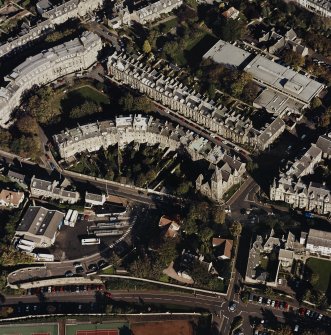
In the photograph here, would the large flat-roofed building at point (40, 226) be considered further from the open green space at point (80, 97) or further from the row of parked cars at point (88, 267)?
the open green space at point (80, 97)

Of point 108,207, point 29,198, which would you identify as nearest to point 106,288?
point 108,207

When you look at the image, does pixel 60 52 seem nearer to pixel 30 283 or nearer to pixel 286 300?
pixel 30 283

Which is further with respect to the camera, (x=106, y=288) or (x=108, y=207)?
(x=108, y=207)

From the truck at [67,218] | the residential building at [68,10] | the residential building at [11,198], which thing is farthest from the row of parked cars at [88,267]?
the residential building at [68,10]

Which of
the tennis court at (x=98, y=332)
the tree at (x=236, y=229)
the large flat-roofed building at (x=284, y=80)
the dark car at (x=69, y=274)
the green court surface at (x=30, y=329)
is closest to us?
the tennis court at (x=98, y=332)

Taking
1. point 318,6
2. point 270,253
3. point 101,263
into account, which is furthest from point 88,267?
point 318,6

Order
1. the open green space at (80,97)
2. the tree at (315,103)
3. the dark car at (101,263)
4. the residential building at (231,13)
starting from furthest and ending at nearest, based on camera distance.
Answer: the residential building at (231,13), the open green space at (80,97), the tree at (315,103), the dark car at (101,263)

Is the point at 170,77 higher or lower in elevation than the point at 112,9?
lower
